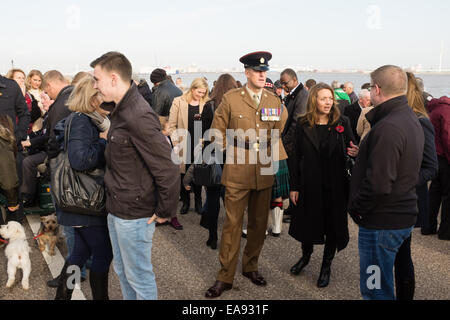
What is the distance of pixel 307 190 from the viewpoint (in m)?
4.11

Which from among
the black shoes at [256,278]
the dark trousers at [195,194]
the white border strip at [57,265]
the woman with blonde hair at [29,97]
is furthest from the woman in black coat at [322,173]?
the woman with blonde hair at [29,97]

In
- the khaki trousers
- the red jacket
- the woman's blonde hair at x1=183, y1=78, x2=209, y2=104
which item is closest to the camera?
the khaki trousers

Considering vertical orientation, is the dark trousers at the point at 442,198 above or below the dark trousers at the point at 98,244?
below

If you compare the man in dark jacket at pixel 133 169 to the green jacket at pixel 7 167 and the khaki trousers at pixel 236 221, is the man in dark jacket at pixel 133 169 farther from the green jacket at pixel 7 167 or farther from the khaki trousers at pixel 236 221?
the green jacket at pixel 7 167

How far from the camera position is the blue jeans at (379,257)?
276 cm

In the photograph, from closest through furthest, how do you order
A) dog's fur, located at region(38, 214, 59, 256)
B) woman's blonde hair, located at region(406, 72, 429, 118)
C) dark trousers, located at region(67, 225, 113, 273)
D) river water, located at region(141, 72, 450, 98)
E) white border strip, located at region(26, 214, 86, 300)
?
dark trousers, located at region(67, 225, 113, 273), woman's blonde hair, located at region(406, 72, 429, 118), white border strip, located at region(26, 214, 86, 300), dog's fur, located at region(38, 214, 59, 256), river water, located at region(141, 72, 450, 98)

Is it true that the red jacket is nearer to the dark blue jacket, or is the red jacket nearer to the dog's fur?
the dark blue jacket

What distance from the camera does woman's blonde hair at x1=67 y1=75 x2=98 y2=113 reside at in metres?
2.79

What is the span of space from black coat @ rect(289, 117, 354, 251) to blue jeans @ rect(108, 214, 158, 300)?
193 cm

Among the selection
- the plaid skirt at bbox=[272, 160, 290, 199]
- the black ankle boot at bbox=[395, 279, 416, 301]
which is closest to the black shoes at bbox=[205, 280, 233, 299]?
the plaid skirt at bbox=[272, 160, 290, 199]
